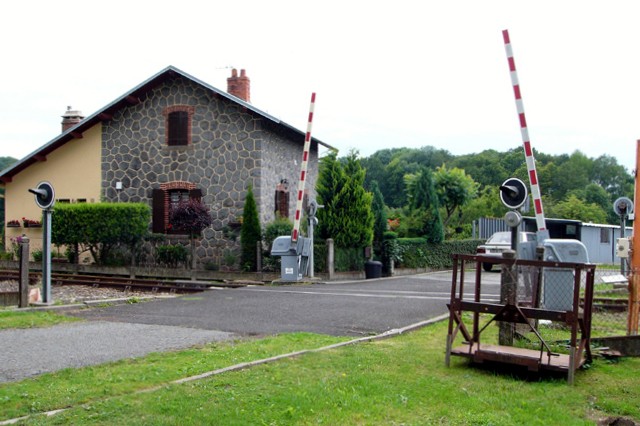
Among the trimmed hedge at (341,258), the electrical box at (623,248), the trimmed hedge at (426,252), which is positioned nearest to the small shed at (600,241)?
the trimmed hedge at (426,252)

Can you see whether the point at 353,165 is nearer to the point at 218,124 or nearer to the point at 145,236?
the point at 218,124

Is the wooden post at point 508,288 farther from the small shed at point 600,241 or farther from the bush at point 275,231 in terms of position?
the small shed at point 600,241

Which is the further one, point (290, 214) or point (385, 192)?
point (385, 192)

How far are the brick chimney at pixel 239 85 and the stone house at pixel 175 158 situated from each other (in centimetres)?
4

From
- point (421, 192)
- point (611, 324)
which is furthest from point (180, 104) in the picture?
point (611, 324)

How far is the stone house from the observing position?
81.8 feet

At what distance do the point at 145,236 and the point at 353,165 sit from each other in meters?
7.78

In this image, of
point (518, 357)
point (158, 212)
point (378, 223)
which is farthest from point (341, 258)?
point (518, 357)

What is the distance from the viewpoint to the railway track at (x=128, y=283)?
1906cm

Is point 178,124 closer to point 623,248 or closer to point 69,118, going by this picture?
point 69,118

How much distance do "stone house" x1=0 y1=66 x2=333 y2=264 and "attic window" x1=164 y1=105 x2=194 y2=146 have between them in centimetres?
4

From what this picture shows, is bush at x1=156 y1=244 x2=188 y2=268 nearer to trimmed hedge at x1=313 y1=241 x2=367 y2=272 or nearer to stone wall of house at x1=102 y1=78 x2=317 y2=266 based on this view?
stone wall of house at x1=102 y1=78 x2=317 y2=266

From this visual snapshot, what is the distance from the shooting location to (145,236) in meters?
24.8

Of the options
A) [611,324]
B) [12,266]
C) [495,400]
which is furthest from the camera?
[12,266]
